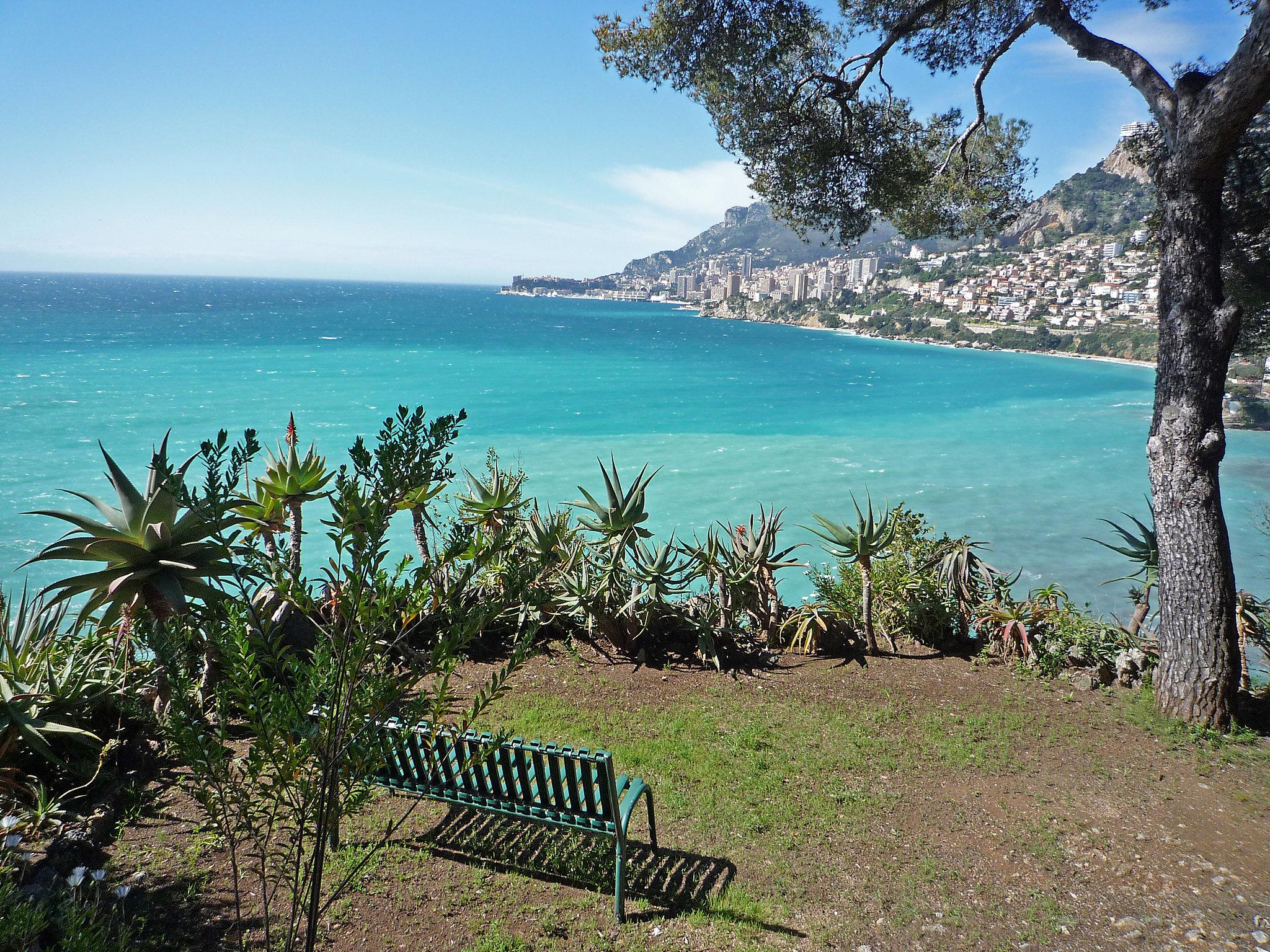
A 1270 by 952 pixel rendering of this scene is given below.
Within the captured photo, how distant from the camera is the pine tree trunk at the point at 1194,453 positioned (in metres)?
5.45

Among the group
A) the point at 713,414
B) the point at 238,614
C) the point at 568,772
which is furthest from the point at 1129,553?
the point at 713,414

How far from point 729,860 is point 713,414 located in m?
35.7

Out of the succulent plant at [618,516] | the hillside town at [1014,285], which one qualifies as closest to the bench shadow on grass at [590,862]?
the succulent plant at [618,516]

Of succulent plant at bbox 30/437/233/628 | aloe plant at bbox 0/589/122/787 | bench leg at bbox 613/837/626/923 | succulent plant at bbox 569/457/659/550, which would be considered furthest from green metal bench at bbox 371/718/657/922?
succulent plant at bbox 569/457/659/550

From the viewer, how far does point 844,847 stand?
164 inches

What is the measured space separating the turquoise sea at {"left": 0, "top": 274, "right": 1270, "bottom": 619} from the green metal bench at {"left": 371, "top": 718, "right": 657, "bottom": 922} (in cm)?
784

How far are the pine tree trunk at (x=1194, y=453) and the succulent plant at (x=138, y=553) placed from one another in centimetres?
687

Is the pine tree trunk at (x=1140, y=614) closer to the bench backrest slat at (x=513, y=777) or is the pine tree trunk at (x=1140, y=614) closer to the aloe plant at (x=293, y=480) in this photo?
the bench backrest slat at (x=513, y=777)

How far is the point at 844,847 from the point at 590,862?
1.47 meters

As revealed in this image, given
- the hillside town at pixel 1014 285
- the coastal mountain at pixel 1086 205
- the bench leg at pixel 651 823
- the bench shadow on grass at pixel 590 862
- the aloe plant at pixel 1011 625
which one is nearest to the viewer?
the bench shadow on grass at pixel 590 862

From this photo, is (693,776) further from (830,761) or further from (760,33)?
(760,33)

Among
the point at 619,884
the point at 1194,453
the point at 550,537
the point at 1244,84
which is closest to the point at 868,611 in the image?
the point at 1194,453

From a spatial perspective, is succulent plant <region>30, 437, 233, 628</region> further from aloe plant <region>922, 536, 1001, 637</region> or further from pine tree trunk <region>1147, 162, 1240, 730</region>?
pine tree trunk <region>1147, 162, 1240, 730</region>

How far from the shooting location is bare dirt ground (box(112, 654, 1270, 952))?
350 centimetres
